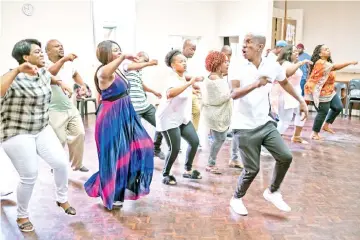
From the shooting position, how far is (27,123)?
9.10 feet

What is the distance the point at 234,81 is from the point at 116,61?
907mm

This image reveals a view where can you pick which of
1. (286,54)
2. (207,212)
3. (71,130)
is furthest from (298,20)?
(207,212)

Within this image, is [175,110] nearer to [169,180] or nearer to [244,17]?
[169,180]

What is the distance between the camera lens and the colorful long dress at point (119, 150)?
3.29 metres

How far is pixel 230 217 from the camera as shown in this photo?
3305 mm

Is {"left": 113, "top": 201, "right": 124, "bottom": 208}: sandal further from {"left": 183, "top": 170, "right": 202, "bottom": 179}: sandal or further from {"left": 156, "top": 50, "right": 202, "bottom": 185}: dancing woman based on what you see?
{"left": 183, "top": 170, "right": 202, "bottom": 179}: sandal

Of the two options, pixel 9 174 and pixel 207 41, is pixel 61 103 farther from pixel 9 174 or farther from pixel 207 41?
pixel 207 41

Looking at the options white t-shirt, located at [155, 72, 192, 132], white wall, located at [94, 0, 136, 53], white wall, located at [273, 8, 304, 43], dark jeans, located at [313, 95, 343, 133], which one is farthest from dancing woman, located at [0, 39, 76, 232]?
white wall, located at [273, 8, 304, 43]

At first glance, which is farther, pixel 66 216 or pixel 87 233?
pixel 66 216

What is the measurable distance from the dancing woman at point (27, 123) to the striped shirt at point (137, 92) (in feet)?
5.86

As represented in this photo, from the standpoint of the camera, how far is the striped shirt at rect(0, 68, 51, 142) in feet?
8.86

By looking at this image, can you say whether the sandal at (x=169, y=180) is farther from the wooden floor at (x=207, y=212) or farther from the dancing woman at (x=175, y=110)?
the dancing woman at (x=175, y=110)

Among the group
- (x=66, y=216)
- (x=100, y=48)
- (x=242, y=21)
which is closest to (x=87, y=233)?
(x=66, y=216)

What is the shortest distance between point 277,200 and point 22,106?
7.10 ft
